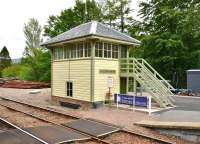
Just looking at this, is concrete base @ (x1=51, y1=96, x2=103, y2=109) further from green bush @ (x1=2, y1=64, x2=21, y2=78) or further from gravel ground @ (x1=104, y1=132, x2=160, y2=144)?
green bush @ (x1=2, y1=64, x2=21, y2=78)

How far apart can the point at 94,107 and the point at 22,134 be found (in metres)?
7.50

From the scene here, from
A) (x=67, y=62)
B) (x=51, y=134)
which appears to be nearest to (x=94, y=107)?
(x=67, y=62)

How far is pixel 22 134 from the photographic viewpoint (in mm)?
9461

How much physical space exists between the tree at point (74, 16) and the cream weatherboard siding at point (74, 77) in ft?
67.3

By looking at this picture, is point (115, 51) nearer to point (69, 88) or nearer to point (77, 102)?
point (69, 88)

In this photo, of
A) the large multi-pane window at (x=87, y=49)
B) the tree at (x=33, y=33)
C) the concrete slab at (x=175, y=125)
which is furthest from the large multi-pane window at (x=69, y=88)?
the tree at (x=33, y=33)

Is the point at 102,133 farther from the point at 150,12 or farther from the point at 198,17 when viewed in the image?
the point at 150,12

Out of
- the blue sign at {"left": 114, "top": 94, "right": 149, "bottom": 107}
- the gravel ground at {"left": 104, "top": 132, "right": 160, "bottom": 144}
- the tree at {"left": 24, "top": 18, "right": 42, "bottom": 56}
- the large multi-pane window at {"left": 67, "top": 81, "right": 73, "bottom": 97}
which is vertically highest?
the tree at {"left": 24, "top": 18, "right": 42, "bottom": 56}

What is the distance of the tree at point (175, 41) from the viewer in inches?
1023

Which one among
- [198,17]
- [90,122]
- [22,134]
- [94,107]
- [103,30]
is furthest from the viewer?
[198,17]

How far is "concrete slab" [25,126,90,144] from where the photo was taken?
29.0 feet

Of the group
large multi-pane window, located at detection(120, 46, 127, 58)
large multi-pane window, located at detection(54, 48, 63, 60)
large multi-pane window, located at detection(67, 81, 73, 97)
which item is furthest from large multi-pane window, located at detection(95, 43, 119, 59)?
large multi-pane window, located at detection(54, 48, 63, 60)

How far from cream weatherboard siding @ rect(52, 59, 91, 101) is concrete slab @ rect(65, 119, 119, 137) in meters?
5.16

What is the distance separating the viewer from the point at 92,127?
10812 mm
